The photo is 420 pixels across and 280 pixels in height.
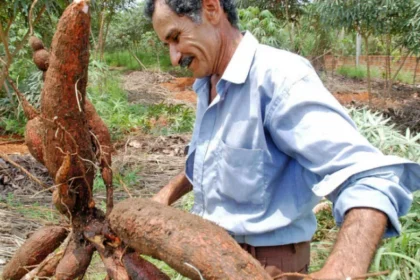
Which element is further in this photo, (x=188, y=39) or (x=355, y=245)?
(x=188, y=39)

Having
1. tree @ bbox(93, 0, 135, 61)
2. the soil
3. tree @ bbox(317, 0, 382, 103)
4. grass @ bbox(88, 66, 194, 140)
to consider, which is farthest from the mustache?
tree @ bbox(93, 0, 135, 61)

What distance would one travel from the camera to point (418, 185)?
110 centimetres

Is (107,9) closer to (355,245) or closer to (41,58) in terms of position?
(41,58)

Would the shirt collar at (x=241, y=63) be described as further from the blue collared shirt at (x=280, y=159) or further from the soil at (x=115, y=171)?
the soil at (x=115, y=171)

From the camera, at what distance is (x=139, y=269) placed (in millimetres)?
1457

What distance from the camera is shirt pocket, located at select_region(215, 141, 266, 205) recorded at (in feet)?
4.24

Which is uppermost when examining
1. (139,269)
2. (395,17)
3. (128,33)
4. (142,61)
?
(139,269)

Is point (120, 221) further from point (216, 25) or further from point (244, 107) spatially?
point (216, 25)

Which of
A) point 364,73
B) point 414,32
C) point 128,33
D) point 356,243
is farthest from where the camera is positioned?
point 128,33

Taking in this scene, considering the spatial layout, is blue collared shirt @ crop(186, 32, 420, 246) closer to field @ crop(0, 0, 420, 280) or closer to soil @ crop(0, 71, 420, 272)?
field @ crop(0, 0, 420, 280)

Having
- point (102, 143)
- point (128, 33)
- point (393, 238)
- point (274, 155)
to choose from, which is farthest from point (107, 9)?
point (274, 155)

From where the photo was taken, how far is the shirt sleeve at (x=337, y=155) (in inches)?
39.9

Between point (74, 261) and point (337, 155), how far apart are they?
994 mm

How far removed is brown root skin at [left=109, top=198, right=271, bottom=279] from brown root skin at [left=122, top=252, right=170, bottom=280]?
114 millimetres
